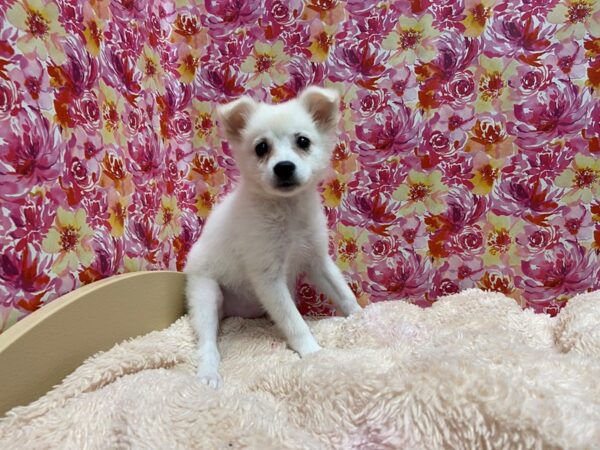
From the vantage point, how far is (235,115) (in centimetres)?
155

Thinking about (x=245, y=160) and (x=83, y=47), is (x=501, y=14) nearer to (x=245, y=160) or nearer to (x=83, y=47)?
(x=245, y=160)

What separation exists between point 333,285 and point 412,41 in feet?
3.50

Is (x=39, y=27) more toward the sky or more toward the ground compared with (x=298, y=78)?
more toward the sky

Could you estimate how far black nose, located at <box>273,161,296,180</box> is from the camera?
1431 millimetres

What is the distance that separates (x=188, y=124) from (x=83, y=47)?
0.68 metres

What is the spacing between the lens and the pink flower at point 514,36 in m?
1.66

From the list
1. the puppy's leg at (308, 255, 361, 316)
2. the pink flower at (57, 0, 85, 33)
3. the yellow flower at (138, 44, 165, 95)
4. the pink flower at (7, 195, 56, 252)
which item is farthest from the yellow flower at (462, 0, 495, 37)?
the pink flower at (7, 195, 56, 252)

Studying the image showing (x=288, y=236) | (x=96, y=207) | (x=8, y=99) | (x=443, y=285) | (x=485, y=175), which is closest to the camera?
(x=8, y=99)

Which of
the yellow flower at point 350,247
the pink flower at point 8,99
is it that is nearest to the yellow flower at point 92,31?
the pink flower at point 8,99

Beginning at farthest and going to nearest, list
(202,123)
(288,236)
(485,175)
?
(202,123)
(485,175)
(288,236)

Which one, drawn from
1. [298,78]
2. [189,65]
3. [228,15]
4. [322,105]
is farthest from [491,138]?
[189,65]

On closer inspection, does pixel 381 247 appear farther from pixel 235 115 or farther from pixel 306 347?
pixel 235 115

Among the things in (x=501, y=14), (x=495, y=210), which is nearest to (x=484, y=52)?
(x=501, y=14)

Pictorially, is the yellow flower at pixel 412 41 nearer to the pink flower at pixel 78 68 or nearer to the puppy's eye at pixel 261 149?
the puppy's eye at pixel 261 149
